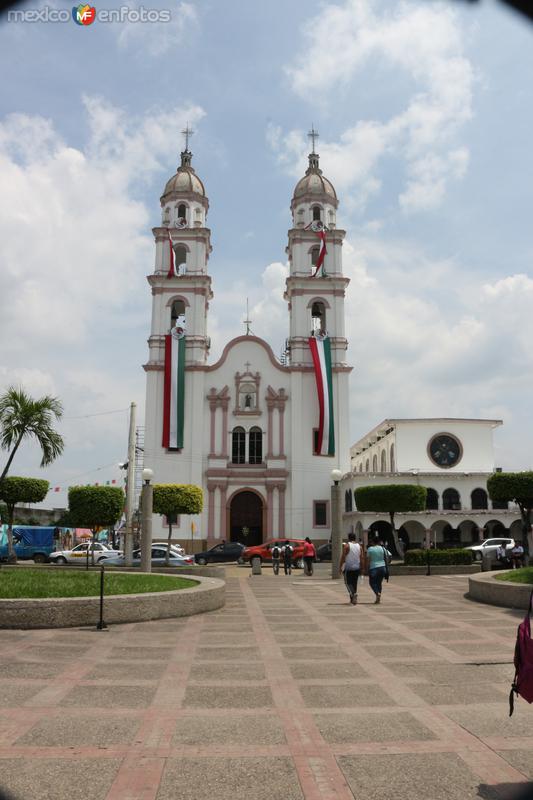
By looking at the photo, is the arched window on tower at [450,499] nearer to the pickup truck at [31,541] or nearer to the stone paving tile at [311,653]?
the pickup truck at [31,541]

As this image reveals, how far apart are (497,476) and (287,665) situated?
2107 cm

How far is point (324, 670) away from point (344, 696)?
4.26 feet

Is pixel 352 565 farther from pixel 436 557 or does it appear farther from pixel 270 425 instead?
pixel 270 425

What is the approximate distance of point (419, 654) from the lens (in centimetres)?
894

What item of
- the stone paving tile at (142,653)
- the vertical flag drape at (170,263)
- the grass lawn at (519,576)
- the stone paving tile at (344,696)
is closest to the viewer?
the stone paving tile at (344,696)

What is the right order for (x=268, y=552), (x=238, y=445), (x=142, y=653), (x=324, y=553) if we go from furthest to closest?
(x=238, y=445) → (x=324, y=553) → (x=268, y=552) → (x=142, y=653)

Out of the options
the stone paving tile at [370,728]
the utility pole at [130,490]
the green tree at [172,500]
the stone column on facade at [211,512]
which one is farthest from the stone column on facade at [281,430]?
the stone paving tile at [370,728]

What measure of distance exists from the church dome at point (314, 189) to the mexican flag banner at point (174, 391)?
14.0 m

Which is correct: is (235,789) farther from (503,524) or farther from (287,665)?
(503,524)

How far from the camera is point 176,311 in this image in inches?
1837

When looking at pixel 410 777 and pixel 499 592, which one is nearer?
pixel 410 777

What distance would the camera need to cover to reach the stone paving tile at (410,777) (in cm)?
429

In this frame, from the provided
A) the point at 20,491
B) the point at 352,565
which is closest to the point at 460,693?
the point at 352,565

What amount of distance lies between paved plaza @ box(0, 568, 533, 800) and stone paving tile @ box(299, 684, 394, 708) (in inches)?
1.2
